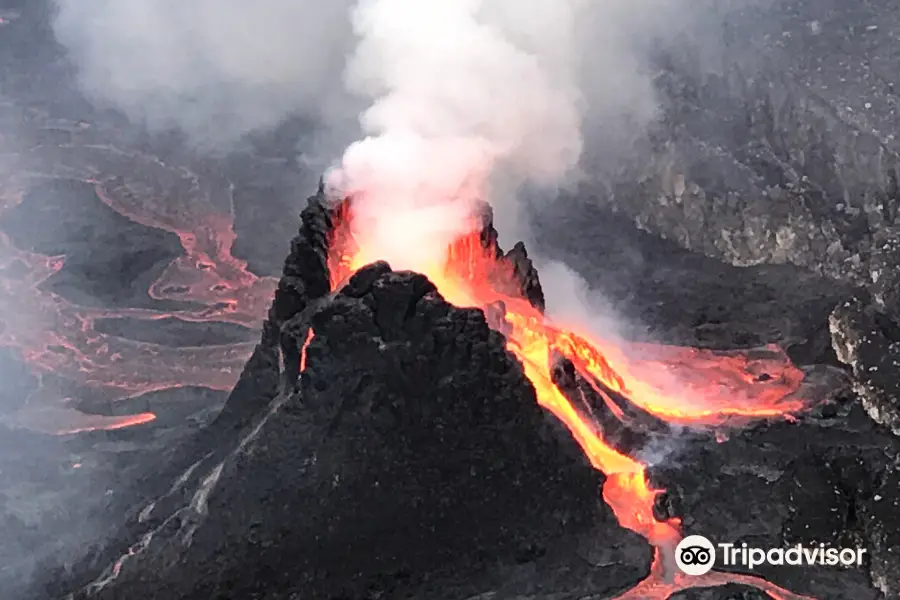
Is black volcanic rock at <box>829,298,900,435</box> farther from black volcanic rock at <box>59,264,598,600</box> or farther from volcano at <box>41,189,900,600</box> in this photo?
black volcanic rock at <box>59,264,598,600</box>

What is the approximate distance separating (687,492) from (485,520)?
503cm

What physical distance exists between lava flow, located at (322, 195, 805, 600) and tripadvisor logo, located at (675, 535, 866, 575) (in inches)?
12.1

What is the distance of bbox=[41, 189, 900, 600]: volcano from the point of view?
2817 cm

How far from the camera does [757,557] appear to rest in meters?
28.6

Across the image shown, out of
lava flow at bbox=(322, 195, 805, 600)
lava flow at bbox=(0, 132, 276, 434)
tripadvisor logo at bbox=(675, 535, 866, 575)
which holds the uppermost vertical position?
lava flow at bbox=(0, 132, 276, 434)

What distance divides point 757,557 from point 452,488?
6932 mm

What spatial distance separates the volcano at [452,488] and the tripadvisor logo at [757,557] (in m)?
0.16

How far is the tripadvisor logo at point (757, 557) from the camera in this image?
93.7 feet

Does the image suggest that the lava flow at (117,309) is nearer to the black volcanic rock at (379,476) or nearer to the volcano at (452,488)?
the volcano at (452,488)

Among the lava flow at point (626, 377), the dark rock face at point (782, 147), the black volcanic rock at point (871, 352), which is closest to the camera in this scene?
the lava flow at point (626, 377)

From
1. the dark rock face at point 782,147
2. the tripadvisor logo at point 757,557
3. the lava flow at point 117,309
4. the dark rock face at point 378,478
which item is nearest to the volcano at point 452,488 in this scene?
the dark rock face at point 378,478

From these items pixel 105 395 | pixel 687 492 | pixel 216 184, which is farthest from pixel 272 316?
pixel 216 184

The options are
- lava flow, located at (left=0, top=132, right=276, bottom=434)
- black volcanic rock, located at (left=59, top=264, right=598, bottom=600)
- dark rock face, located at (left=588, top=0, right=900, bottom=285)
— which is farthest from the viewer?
lava flow, located at (left=0, top=132, right=276, bottom=434)

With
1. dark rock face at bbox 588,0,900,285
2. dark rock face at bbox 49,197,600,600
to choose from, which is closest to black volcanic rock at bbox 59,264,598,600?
dark rock face at bbox 49,197,600,600
